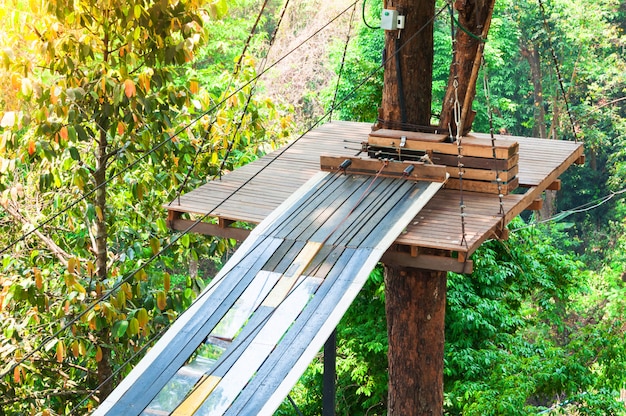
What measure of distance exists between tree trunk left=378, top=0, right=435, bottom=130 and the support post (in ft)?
4.62

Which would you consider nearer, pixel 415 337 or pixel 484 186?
pixel 484 186

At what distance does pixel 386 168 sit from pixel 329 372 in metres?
1.20

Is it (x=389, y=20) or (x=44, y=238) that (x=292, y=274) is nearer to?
(x=389, y=20)

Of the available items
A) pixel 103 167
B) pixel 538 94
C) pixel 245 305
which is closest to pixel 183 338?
pixel 245 305

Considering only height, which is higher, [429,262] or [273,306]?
[429,262]

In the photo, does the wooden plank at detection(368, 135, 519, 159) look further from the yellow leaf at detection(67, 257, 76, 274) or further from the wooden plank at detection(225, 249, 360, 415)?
the yellow leaf at detection(67, 257, 76, 274)

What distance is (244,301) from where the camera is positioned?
4.05m

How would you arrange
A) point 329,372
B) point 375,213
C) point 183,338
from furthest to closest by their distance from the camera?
1. point 329,372
2. point 375,213
3. point 183,338

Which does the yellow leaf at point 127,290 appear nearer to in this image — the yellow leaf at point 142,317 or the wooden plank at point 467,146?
the yellow leaf at point 142,317

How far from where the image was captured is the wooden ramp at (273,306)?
3557mm

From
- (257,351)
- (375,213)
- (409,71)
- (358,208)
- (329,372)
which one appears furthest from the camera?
(409,71)

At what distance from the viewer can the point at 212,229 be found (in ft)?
16.1

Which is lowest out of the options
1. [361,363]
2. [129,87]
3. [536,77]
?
[361,363]

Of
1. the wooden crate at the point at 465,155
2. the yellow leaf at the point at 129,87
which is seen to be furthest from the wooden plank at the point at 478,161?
the yellow leaf at the point at 129,87
